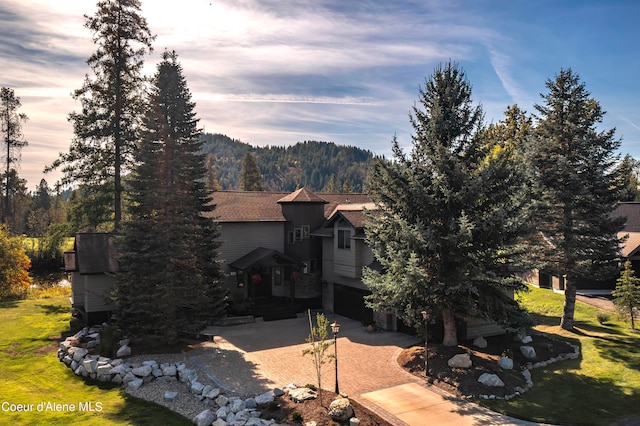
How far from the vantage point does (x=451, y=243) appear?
15711 millimetres

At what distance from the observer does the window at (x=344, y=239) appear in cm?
2364

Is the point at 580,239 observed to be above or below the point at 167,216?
below

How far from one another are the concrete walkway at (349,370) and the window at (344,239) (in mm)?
4640

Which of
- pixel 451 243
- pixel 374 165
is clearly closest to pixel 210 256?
pixel 374 165

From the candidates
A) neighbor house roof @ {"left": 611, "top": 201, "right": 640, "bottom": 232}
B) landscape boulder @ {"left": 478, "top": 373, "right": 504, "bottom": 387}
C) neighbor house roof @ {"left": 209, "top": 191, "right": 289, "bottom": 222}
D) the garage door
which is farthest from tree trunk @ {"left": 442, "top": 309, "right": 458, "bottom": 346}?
neighbor house roof @ {"left": 611, "top": 201, "right": 640, "bottom": 232}

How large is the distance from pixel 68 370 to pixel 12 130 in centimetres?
3341

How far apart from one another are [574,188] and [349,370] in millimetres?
14609

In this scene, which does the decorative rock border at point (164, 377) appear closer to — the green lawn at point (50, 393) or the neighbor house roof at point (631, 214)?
the green lawn at point (50, 393)

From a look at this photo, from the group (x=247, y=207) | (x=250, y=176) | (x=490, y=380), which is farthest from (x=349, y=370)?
(x=250, y=176)

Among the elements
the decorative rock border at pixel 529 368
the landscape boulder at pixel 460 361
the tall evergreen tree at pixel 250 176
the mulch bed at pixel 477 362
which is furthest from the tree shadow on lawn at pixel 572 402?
the tall evergreen tree at pixel 250 176

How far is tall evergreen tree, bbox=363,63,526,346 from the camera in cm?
1559

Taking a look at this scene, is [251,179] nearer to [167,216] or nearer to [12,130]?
[12,130]

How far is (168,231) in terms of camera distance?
18703 mm

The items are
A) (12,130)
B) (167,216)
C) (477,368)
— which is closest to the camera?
(477,368)
